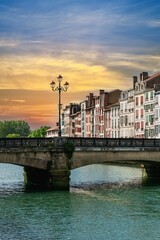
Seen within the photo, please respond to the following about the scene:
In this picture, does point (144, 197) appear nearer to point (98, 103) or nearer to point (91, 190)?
point (91, 190)

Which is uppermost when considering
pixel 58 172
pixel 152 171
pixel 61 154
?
pixel 61 154

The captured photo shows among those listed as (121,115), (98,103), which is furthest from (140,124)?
(98,103)

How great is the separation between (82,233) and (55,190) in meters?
17.7

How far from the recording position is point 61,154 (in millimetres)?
47406

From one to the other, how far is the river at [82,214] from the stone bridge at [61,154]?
213 cm

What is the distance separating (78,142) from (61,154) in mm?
2528

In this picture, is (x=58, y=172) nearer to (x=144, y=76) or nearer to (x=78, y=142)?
(x=78, y=142)

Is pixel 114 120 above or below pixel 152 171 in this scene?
above

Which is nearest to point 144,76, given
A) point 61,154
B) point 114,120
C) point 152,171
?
point 114,120

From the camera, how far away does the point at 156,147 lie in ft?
177

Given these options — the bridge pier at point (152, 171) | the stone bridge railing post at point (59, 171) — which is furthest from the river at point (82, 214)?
the bridge pier at point (152, 171)

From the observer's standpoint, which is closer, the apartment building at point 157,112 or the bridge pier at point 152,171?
the bridge pier at point 152,171

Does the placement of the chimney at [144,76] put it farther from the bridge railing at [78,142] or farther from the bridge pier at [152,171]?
the bridge railing at [78,142]

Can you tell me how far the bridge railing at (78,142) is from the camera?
4616cm
